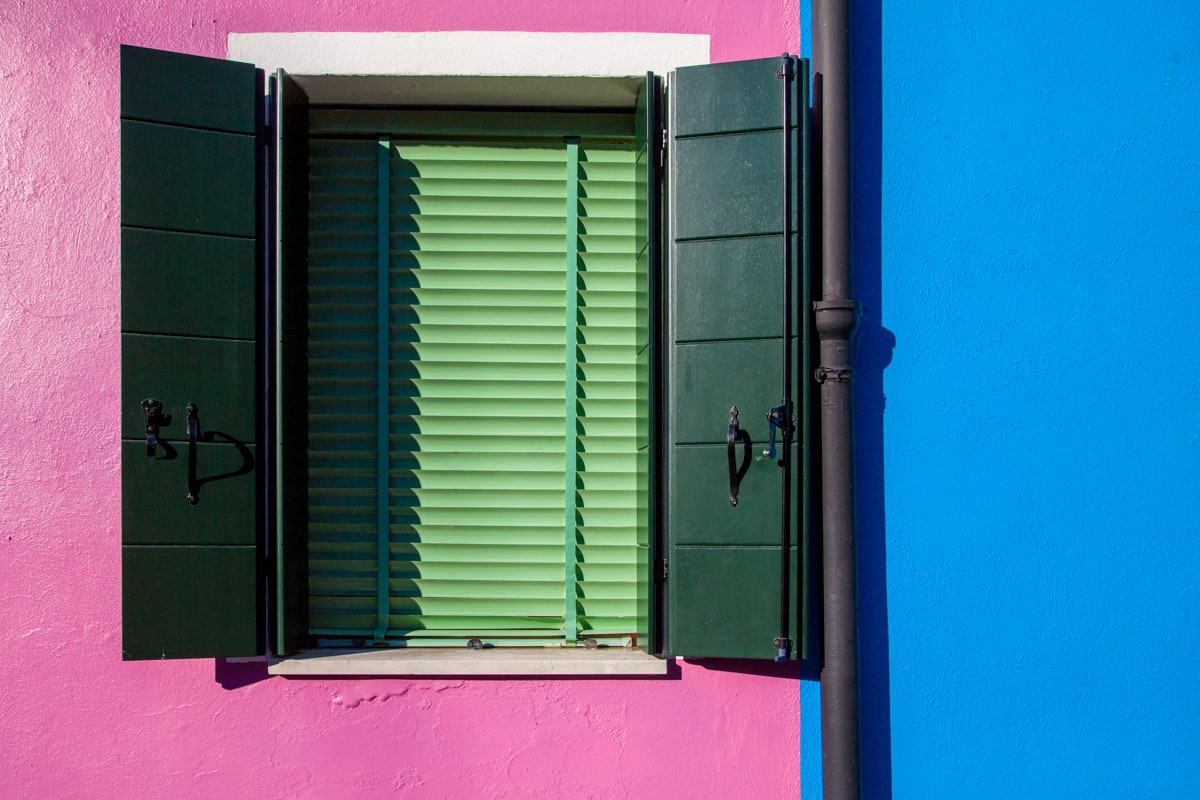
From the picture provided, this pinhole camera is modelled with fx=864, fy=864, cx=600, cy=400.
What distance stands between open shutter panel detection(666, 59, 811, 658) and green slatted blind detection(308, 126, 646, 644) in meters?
0.38

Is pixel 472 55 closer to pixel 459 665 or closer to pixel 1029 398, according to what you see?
pixel 459 665

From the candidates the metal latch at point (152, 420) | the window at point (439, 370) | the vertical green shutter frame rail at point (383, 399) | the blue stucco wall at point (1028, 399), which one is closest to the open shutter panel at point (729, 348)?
the window at point (439, 370)

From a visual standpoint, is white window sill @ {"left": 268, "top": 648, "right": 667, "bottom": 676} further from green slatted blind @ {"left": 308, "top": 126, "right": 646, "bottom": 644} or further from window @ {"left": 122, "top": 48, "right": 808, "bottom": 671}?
green slatted blind @ {"left": 308, "top": 126, "right": 646, "bottom": 644}

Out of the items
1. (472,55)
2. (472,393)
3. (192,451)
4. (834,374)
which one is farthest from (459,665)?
(472,55)

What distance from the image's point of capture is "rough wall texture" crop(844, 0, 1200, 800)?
2670mm

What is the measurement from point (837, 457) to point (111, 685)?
92.8 inches

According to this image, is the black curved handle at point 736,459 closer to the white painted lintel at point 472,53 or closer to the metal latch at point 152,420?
the white painted lintel at point 472,53

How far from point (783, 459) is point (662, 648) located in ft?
2.30

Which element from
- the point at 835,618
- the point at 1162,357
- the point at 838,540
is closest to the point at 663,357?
the point at 838,540

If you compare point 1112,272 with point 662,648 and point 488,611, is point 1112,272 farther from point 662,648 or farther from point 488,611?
point 488,611

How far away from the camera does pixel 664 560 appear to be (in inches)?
105

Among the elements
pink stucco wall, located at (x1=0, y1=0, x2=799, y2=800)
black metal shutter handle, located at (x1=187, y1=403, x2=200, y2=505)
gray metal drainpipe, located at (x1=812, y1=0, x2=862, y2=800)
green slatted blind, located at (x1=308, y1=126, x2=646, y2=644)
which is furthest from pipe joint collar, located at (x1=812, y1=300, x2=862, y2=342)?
black metal shutter handle, located at (x1=187, y1=403, x2=200, y2=505)

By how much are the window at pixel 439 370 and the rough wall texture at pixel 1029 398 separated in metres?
0.42

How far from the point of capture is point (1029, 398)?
2.70 meters
